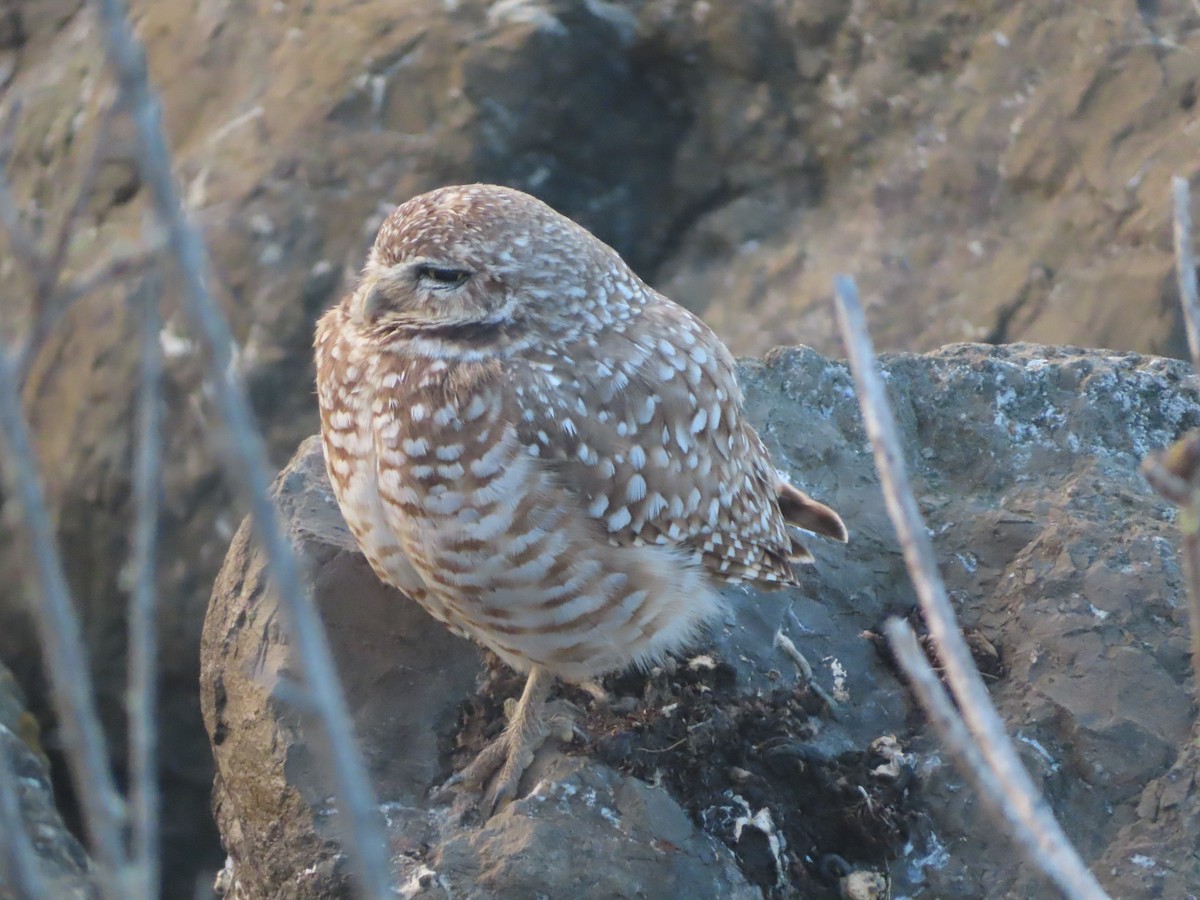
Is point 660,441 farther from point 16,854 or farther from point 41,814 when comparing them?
point 41,814

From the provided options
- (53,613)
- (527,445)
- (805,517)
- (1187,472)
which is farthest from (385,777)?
(1187,472)

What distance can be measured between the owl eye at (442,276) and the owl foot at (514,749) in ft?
3.30

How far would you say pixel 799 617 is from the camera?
3.56 meters

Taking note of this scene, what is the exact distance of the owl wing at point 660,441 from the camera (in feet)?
9.54

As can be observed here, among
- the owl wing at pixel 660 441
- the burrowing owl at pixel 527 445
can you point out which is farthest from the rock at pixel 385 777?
the owl wing at pixel 660 441

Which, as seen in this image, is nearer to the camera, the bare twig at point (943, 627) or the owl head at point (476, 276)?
the bare twig at point (943, 627)

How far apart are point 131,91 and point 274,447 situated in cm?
462

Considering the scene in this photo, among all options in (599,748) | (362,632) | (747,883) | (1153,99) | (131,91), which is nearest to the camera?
(131,91)

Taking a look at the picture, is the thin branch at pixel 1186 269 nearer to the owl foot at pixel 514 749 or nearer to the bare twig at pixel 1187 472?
the bare twig at pixel 1187 472

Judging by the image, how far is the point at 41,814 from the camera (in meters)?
4.12

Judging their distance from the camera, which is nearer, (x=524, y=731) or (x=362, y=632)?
(x=524, y=731)

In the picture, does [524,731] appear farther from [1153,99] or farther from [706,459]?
[1153,99]

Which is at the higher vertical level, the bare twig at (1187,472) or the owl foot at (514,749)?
the bare twig at (1187,472)

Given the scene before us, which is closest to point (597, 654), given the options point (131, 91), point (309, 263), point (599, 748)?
point (599, 748)
